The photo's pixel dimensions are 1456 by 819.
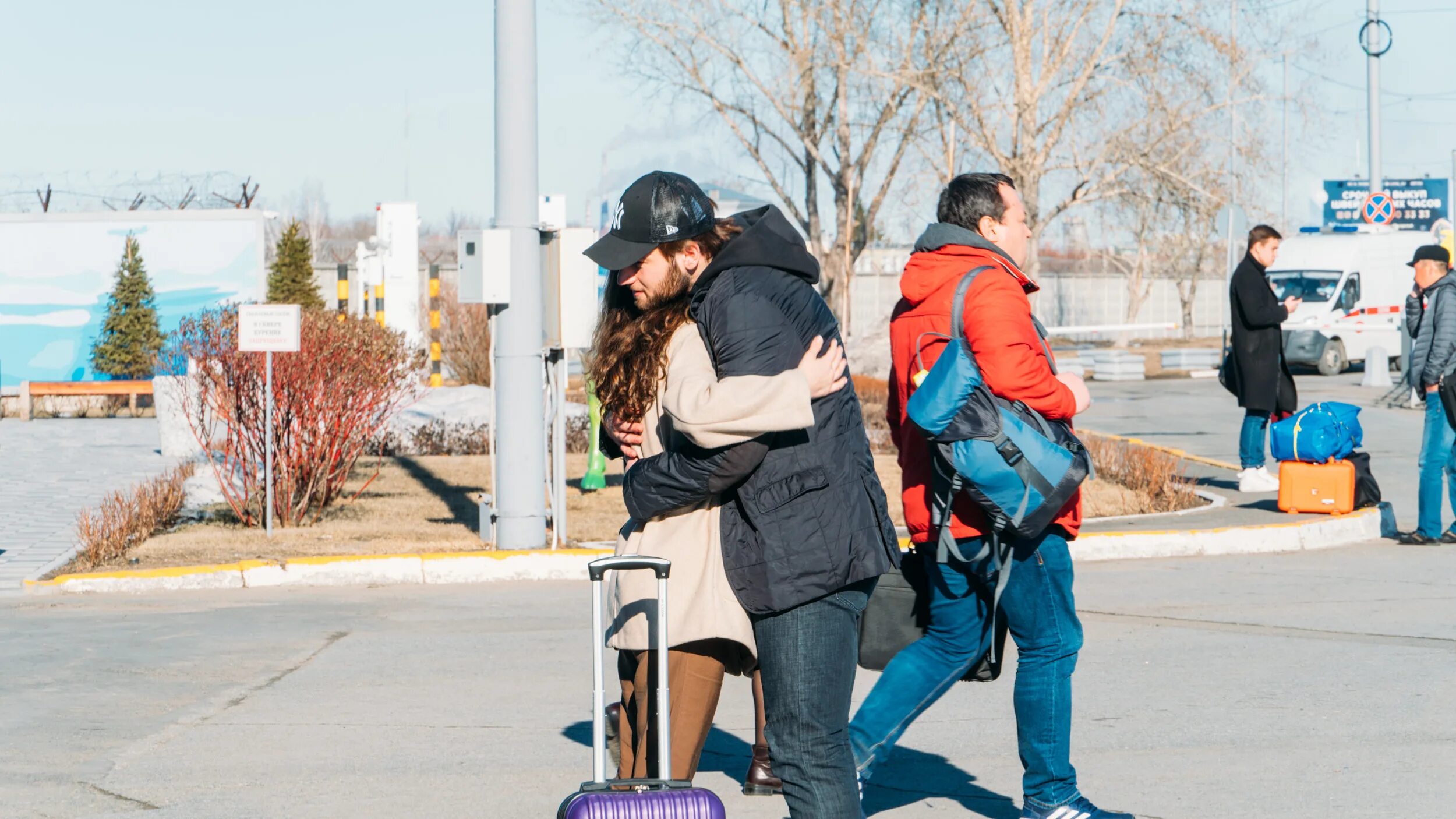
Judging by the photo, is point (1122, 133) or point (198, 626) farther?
point (1122, 133)

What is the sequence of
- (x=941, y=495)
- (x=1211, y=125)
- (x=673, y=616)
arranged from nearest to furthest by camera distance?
(x=673, y=616) < (x=941, y=495) < (x=1211, y=125)

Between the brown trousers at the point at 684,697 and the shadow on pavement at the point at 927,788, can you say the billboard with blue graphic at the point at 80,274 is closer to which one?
the shadow on pavement at the point at 927,788

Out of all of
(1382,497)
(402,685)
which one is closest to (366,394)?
(402,685)

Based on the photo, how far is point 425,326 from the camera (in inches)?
1201

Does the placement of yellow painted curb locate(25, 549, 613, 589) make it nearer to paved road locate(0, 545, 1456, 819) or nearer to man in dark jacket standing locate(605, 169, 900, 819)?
paved road locate(0, 545, 1456, 819)

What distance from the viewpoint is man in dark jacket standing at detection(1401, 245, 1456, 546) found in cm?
977

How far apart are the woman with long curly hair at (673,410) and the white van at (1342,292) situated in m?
29.1

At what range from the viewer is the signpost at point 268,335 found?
10.9 metres

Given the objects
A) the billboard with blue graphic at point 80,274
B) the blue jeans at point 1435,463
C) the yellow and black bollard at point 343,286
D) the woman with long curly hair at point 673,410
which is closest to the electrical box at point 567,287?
the blue jeans at point 1435,463

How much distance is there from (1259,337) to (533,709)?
7.23 m

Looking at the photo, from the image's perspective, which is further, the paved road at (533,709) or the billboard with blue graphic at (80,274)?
the billboard with blue graphic at (80,274)

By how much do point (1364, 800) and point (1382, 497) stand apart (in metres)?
8.65

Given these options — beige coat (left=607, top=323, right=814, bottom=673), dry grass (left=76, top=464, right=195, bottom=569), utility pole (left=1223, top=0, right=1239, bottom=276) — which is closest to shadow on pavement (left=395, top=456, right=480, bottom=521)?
dry grass (left=76, top=464, right=195, bottom=569)

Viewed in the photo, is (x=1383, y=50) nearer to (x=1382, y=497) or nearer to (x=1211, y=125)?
(x=1211, y=125)
